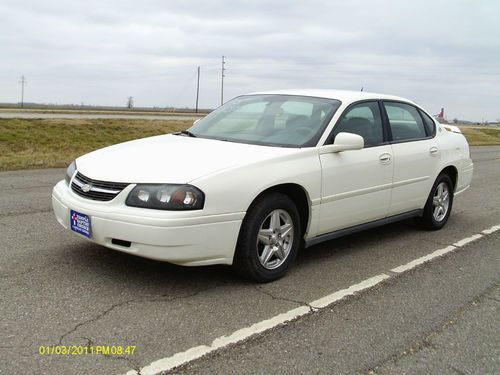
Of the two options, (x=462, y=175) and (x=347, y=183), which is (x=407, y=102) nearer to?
(x=462, y=175)

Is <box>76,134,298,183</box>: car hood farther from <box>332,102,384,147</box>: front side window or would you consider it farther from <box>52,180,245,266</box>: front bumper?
<box>332,102,384,147</box>: front side window

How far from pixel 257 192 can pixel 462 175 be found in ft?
12.5

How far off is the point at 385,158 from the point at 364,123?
0.40 metres

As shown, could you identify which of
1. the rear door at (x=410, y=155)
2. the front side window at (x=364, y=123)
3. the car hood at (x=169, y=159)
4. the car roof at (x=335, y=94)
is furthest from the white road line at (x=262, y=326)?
the car roof at (x=335, y=94)

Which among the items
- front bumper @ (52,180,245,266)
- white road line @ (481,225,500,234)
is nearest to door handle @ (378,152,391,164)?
front bumper @ (52,180,245,266)

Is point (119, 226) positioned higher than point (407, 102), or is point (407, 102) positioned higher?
point (407, 102)

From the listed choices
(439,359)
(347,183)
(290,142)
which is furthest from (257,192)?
(439,359)

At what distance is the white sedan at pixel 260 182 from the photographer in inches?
141

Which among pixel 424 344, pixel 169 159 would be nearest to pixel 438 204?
pixel 424 344

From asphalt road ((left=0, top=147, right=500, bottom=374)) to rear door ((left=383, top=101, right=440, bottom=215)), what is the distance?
58 cm

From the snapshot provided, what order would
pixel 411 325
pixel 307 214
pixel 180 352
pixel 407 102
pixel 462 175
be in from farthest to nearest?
pixel 462 175 < pixel 407 102 < pixel 307 214 < pixel 411 325 < pixel 180 352

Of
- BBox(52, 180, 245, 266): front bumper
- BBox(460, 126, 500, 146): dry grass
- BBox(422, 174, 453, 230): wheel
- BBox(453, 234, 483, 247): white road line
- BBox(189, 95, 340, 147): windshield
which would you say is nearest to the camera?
BBox(52, 180, 245, 266): front bumper

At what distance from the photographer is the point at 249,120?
497 centimetres

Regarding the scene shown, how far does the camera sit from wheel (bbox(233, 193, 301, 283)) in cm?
388
